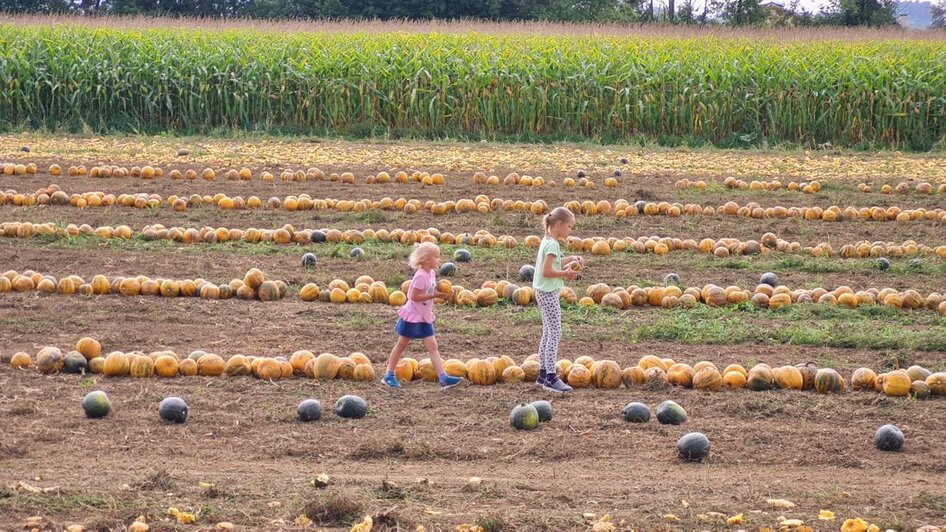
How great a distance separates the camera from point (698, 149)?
20.5 m

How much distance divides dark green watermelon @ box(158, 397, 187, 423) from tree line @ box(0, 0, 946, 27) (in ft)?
122

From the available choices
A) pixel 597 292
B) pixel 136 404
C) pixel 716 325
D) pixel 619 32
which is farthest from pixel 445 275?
pixel 619 32

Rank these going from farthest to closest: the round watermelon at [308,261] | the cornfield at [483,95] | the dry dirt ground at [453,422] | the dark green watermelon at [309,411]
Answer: the cornfield at [483,95] < the round watermelon at [308,261] < the dark green watermelon at [309,411] < the dry dirt ground at [453,422]

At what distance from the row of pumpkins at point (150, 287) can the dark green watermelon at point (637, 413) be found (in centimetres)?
398

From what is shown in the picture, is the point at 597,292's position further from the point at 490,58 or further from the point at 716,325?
the point at 490,58

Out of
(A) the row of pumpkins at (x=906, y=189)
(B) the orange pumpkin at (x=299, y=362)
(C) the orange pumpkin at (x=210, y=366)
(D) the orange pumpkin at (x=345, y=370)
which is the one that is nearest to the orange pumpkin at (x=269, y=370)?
(B) the orange pumpkin at (x=299, y=362)

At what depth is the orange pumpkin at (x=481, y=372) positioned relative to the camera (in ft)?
25.1

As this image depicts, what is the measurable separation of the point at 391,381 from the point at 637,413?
1688 millimetres

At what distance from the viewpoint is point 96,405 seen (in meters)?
6.64

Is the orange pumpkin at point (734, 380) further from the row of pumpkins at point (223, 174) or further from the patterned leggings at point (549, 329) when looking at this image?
the row of pumpkins at point (223, 174)

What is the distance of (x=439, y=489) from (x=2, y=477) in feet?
6.98

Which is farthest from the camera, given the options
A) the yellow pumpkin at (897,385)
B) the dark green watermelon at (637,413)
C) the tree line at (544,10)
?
the tree line at (544,10)

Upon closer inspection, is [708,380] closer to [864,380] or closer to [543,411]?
[864,380]

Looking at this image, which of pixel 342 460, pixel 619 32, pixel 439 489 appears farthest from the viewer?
pixel 619 32
